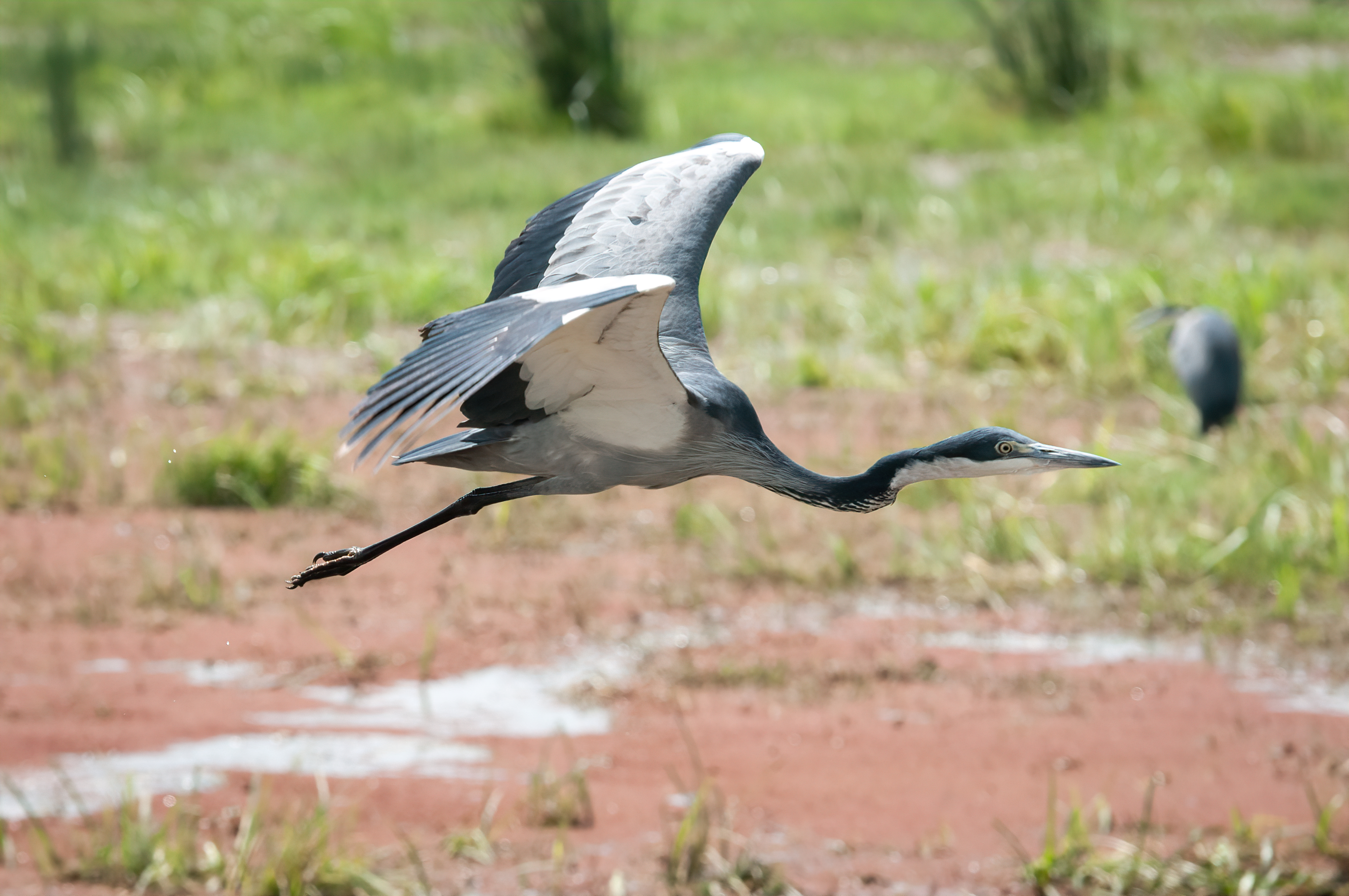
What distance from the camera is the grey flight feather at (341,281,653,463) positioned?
2959mm

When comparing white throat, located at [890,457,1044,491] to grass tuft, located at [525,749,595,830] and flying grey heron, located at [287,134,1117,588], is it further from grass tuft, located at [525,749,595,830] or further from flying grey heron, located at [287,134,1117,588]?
grass tuft, located at [525,749,595,830]

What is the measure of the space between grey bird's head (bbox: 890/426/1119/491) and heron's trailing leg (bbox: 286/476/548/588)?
2.68 ft

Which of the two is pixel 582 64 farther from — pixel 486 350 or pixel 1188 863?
pixel 486 350

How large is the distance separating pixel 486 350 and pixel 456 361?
0.27 feet

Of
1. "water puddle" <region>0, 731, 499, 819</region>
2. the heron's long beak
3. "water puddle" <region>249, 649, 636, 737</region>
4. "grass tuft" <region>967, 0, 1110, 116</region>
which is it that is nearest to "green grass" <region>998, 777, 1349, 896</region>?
"water puddle" <region>249, 649, 636, 737</region>

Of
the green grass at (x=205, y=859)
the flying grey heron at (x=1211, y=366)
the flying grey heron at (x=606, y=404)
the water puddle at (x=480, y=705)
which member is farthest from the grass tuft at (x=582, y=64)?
the flying grey heron at (x=606, y=404)

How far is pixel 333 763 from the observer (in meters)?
6.96

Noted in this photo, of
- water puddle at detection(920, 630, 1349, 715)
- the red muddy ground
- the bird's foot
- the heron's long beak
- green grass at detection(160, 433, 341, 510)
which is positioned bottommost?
water puddle at detection(920, 630, 1349, 715)

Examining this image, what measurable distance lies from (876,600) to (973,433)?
520 centimetres

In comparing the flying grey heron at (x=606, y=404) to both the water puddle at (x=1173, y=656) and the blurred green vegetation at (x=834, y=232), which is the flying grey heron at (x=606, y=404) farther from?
the blurred green vegetation at (x=834, y=232)

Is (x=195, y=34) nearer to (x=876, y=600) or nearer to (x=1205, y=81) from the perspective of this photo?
(x=1205, y=81)

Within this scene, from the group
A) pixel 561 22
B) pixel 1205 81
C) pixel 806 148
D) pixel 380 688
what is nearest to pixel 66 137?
pixel 561 22

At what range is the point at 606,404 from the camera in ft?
11.0

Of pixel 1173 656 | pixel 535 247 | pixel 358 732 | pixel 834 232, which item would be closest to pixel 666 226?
pixel 535 247
